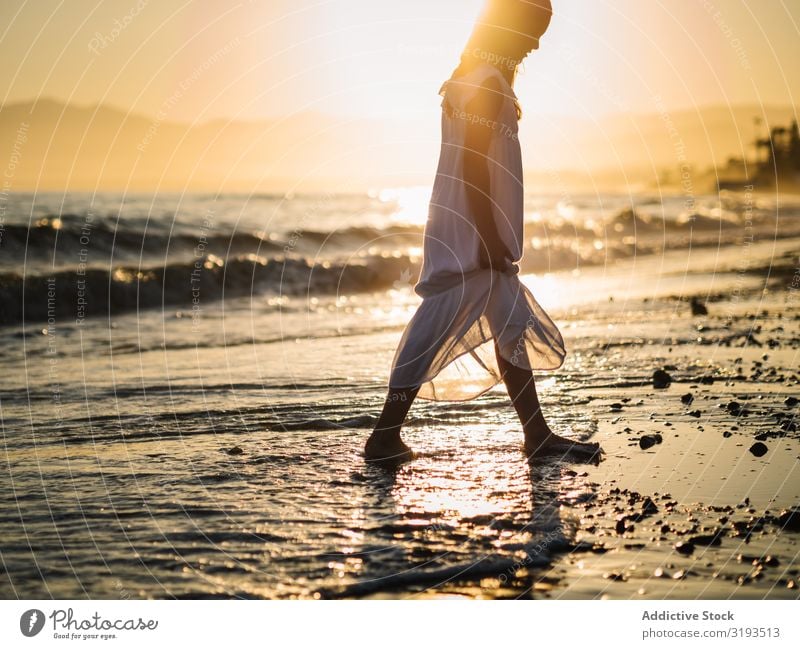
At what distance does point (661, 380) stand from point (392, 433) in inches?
126

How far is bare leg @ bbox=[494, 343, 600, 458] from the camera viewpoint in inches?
245

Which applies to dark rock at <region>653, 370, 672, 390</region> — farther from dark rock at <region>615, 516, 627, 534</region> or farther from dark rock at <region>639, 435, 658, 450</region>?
dark rock at <region>615, 516, 627, 534</region>

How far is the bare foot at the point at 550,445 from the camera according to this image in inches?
245

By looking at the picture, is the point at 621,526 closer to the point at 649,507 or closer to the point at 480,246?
the point at 649,507

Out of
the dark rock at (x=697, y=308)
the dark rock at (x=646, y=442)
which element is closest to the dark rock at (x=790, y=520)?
the dark rock at (x=646, y=442)

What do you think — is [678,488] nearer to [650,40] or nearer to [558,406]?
[558,406]

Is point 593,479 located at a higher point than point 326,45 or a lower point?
lower

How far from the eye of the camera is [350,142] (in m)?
9.54

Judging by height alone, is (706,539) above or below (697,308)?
below

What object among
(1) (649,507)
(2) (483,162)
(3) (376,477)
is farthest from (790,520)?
(2) (483,162)

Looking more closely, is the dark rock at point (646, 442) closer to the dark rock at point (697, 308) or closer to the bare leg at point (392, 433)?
the bare leg at point (392, 433)

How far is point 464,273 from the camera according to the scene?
238 inches
